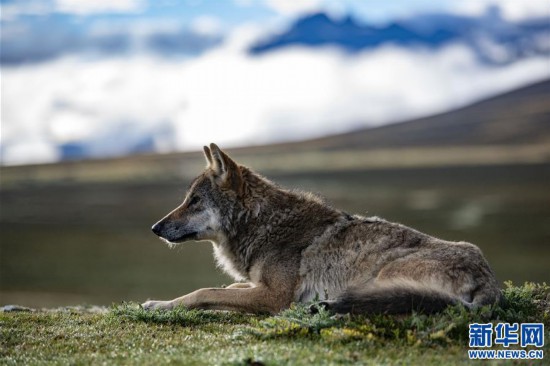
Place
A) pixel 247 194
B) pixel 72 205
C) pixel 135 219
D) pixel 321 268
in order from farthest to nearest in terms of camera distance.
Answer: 1. pixel 72 205
2. pixel 135 219
3. pixel 247 194
4. pixel 321 268

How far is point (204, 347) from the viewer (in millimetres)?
10633

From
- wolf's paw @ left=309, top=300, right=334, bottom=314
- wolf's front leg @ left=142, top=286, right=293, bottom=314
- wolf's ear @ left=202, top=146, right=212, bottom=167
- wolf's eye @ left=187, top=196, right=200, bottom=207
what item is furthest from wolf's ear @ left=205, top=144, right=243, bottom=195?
wolf's paw @ left=309, top=300, right=334, bottom=314

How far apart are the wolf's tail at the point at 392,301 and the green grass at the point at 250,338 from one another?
127mm

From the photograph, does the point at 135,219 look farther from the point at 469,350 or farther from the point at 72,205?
the point at 469,350

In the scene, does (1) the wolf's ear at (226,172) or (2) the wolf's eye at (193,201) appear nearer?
(1) the wolf's ear at (226,172)

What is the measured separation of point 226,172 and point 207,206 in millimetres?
679

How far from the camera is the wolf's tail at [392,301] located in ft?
36.6

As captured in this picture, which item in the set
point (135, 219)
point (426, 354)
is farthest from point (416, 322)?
point (135, 219)

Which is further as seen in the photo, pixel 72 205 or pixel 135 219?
pixel 72 205

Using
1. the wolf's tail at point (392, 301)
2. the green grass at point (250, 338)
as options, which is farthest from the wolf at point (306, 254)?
the green grass at point (250, 338)

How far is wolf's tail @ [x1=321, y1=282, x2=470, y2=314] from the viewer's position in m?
11.2

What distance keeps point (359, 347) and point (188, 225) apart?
456cm

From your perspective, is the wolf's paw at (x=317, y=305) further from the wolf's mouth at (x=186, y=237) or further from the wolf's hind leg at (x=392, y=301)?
the wolf's mouth at (x=186, y=237)

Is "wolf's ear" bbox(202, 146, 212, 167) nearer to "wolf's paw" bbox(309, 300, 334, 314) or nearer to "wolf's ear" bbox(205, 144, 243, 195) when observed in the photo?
"wolf's ear" bbox(205, 144, 243, 195)
